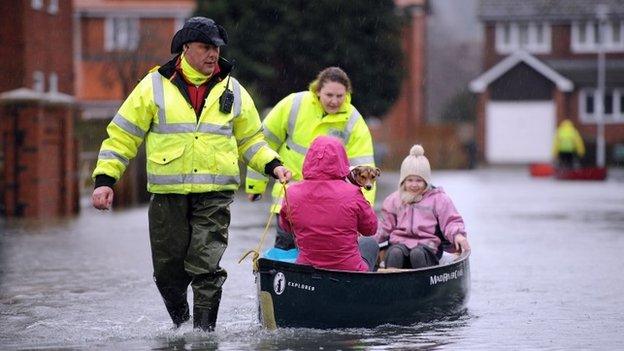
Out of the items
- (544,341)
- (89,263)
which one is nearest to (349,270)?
(544,341)

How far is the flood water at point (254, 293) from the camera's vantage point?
9875 millimetres

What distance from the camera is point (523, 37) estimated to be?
7012 centimetres

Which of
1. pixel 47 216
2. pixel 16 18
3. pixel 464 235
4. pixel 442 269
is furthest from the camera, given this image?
pixel 16 18

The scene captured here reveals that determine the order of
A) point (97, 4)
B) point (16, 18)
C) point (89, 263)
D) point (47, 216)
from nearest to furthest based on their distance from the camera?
point (89, 263) < point (47, 216) < point (16, 18) < point (97, 4)

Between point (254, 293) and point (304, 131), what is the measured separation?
6.29ft

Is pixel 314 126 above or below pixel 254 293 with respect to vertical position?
above

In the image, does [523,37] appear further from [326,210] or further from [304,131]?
[326,210]

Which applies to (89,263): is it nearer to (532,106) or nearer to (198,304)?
(198,304)

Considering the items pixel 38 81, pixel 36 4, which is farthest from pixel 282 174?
pixel 38 81

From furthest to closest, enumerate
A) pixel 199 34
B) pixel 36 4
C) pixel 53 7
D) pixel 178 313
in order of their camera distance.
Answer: pixel 53 7, pixel 36 4, pixel 178 313, pixel 199 34

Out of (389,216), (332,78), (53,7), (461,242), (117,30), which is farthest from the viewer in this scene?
(117,30)

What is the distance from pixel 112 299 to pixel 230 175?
10.5ft

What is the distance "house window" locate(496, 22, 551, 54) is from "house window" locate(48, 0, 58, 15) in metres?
32.6

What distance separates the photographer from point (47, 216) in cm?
2431
